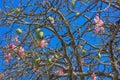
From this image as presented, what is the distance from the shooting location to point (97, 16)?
4.36m

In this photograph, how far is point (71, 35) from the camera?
16.0 feet

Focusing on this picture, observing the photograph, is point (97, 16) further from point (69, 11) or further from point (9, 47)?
point (9, 47)

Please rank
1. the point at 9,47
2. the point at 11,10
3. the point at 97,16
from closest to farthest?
the point at 97,16 → the point at 9,47 → the point at 11,10

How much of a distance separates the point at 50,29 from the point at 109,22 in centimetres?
86

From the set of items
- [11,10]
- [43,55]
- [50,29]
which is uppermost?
[11,10]

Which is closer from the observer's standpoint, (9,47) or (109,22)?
(9,47)

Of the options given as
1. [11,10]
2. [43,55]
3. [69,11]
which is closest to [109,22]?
[69,11]

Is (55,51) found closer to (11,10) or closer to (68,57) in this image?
(68,57)

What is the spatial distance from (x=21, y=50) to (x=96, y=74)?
102 cm

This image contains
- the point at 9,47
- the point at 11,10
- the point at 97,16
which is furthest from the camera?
the point at 11,10

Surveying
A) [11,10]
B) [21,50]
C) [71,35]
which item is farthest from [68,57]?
[11,10]

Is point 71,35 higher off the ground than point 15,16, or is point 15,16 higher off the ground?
point 15,16

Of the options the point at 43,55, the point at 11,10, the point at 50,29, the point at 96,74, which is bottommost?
the point at 96,74

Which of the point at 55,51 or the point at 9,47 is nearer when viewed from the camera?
the point at 9,47
